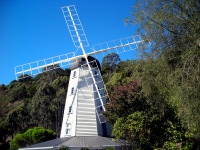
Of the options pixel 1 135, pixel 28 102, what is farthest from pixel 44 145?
pixel 28 102

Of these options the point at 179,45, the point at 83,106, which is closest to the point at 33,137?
the point at 83,106

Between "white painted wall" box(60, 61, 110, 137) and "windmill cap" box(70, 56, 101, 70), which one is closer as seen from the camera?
"white painted wall" box(60, 61, 110, 137)

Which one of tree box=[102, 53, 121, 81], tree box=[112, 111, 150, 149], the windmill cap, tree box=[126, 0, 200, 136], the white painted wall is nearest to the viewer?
tree box=[126, 0, 200, 136]

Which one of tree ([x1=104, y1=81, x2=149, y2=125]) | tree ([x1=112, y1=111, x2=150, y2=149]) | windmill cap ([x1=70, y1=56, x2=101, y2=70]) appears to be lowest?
tree ([x1=112, y1=111, x2=150, y2=149])

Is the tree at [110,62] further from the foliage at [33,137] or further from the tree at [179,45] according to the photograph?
the tree at [179,45]

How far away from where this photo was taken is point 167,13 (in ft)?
34.2

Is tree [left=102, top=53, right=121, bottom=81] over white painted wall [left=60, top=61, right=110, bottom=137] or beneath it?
over

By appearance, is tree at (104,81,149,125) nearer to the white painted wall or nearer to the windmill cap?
the white painted wall

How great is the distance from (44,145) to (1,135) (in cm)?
3085

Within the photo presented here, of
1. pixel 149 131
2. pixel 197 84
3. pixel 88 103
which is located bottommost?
pixel 149 131

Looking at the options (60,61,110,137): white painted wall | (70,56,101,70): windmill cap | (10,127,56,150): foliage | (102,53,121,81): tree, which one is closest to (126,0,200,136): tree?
(60,61,110,137): white painted wall

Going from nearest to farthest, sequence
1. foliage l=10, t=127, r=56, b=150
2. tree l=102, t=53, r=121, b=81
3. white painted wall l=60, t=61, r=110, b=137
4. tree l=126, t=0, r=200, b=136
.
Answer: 1. tree l=126, t=0, r=200, b=136
2. white painted wall l=60, t=61, r=110, b=137
3. foliage l=10, t=127, r=56, b=150
4. tree l=102, t=53, r=121, b=81

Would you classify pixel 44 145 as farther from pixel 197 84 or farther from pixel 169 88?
pixel 197 84

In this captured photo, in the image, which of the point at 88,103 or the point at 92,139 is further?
the point at 88,103
